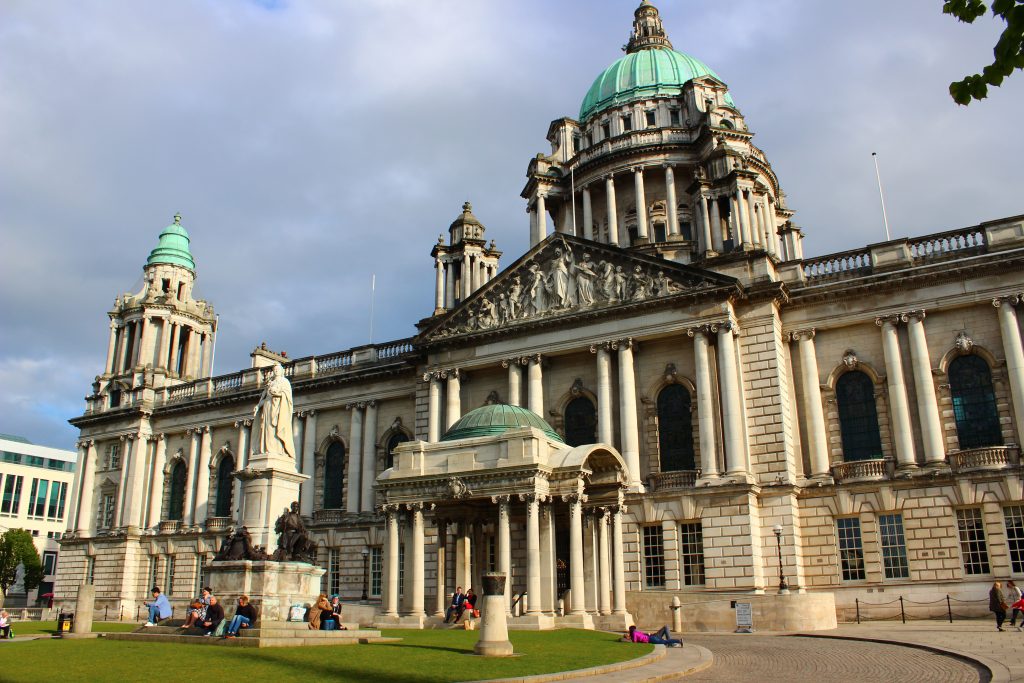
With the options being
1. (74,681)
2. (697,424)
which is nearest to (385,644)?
(74,681)

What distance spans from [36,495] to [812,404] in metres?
83.2

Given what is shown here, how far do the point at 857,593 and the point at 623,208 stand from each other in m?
32.1

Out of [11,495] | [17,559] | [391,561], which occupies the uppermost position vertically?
[11,495]

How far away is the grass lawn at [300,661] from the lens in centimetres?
1364

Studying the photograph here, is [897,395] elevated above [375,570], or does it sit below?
above

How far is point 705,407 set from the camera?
36.9 m

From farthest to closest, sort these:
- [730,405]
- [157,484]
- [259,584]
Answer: [157,484] → [730,405] → [259,584]

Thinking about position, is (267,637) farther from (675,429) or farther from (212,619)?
(675,429)

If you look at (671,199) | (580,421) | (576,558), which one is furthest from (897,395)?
(671,199)

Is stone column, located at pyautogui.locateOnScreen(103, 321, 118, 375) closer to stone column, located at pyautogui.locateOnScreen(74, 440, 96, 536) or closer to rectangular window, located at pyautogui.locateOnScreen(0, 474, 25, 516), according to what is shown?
stone column, located at pyautogui.locateOnScreen(74, 440, 96, 536)

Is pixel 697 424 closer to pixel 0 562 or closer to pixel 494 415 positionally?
pixel 494 415

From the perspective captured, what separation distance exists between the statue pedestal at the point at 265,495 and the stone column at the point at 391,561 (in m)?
8.84

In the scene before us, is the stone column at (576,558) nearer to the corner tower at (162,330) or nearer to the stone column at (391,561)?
the stone column at (391,561)

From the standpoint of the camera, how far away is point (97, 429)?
6203 cm
